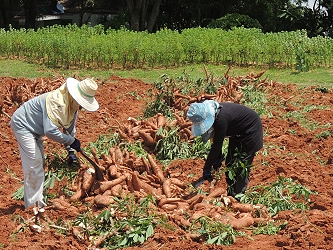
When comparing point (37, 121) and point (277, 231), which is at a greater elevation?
point (37, 121)

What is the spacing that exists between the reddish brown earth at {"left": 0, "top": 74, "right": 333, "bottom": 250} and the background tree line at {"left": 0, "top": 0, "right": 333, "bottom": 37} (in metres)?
12.6

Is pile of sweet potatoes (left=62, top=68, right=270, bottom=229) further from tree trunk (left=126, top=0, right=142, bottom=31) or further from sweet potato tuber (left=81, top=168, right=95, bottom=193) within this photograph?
tree trunk (left=126, top=0, right=142, bottom=31)

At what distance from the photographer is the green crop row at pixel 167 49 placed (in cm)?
1625

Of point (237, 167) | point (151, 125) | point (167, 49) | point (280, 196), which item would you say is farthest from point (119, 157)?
point (167, 49)

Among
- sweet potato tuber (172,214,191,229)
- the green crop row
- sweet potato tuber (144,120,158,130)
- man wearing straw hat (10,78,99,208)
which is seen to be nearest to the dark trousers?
sweet potato tuber (172,214,191,229)

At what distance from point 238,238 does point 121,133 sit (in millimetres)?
3736

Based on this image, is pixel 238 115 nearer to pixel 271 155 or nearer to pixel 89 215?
pixel 89 215

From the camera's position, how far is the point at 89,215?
528 cm

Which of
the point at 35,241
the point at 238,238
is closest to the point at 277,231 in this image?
the point at 238,238

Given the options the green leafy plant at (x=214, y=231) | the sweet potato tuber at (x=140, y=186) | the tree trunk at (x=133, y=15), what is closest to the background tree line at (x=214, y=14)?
the tree trunk at (x=133, y=15)

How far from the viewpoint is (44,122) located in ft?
18.0

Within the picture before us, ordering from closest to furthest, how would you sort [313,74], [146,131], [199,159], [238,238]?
[238,238] → [199,159] → [146,131] → [313,74]

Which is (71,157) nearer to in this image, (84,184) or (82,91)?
(84,184)

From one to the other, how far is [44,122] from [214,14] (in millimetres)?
24368
